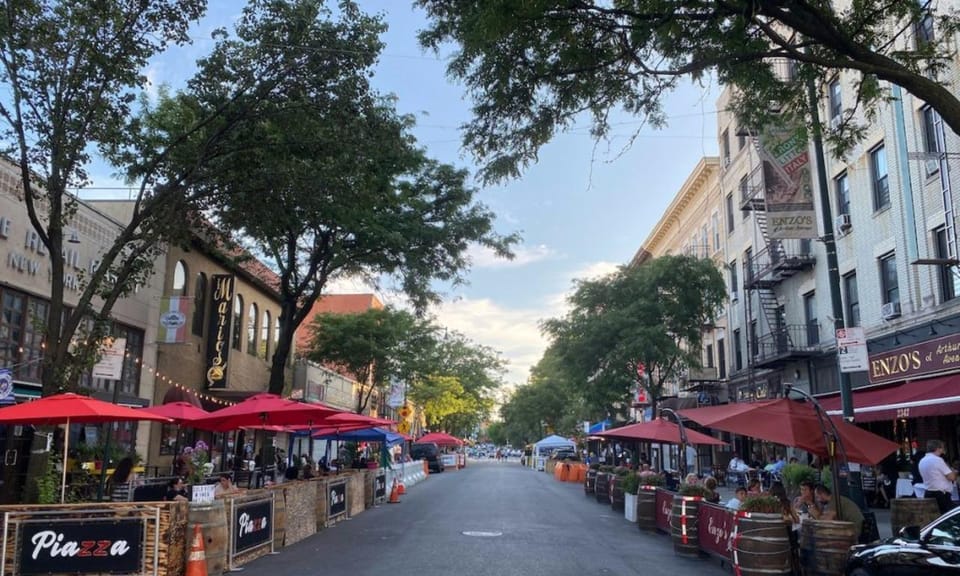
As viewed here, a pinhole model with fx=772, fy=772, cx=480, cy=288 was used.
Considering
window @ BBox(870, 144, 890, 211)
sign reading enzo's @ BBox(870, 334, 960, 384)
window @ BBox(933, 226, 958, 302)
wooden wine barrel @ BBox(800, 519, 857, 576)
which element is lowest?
wooden wine barrel @ BBox(800, 519, 857, 576)

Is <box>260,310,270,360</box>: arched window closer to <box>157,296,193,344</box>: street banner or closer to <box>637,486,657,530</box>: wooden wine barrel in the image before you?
<box>157,296,193,344</box>: street banner

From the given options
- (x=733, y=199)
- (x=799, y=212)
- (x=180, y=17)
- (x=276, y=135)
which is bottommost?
(x=799, y=212)

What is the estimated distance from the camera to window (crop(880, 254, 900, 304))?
21578 mm

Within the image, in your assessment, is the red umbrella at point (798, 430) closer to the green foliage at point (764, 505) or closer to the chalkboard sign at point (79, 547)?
the green foliage at point (764, 505)

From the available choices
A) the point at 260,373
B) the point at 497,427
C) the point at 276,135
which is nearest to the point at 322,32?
the point at 276,135

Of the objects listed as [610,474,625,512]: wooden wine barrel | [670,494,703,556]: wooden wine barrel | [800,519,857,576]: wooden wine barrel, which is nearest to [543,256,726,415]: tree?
[610,474,625,512]: wooden wine barrel

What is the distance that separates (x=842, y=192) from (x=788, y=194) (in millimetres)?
11377

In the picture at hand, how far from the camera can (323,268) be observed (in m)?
24.5

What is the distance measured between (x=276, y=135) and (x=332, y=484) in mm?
8038

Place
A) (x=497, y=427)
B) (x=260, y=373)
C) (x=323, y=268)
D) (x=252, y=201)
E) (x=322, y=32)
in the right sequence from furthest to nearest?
1. (x=497, y=427)
2. (x=260, y=373)
3. (x=323, y=268)
4. (x=252, y=201)
5. (x=322, y=32)

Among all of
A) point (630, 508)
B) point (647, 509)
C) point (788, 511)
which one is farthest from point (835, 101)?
point (788, 511)

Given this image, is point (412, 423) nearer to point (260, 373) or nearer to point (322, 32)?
point (260, 373)

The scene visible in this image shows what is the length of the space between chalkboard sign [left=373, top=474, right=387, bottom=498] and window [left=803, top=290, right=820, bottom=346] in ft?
50.9

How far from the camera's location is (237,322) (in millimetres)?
30312
